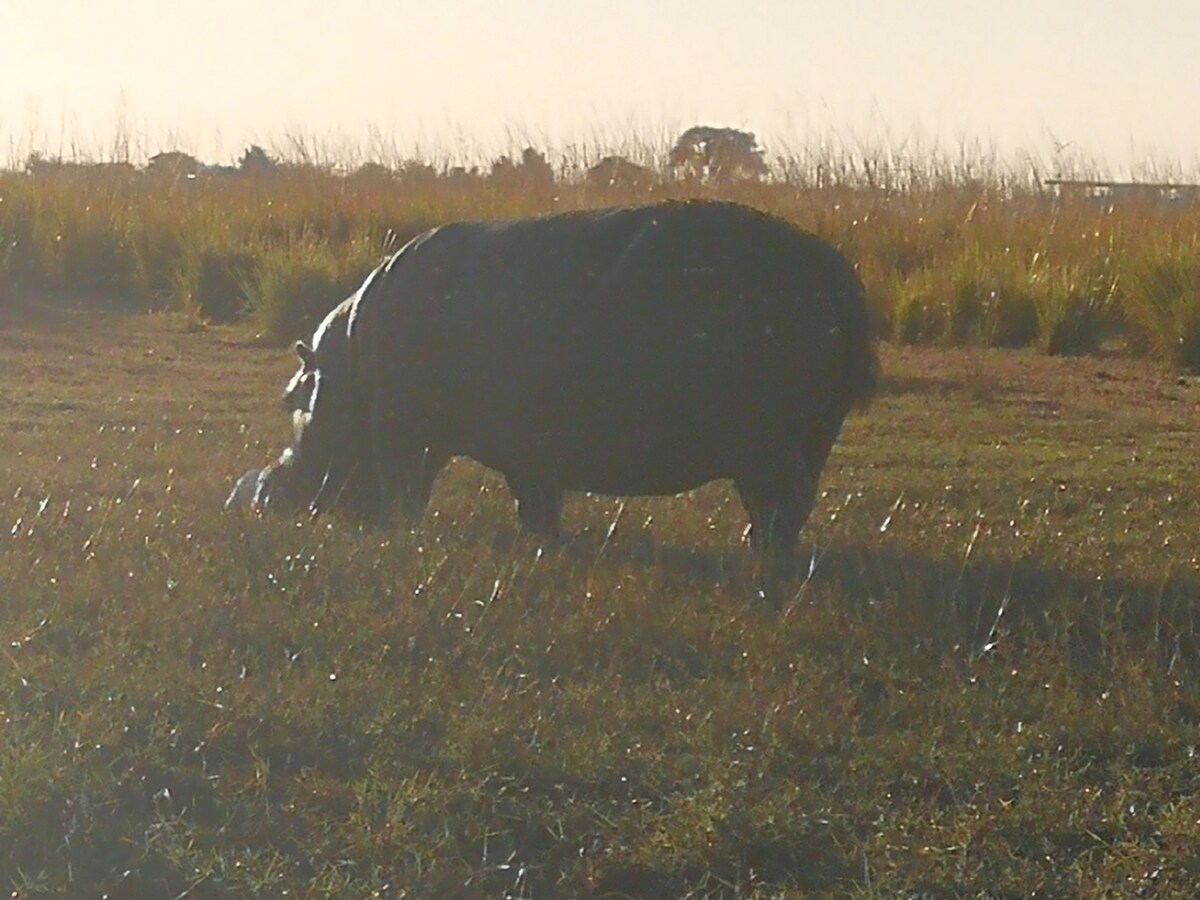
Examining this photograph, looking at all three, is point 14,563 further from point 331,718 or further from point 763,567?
point 763,567

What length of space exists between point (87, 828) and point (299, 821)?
439 mm

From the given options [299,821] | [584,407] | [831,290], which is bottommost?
[299,821]

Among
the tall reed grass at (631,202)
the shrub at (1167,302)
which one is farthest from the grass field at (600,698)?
the tall reed grass at (631,202)

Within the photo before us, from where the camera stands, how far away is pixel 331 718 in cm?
450

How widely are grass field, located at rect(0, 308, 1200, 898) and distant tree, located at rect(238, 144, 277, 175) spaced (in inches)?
481

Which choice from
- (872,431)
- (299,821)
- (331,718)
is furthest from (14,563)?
(872,431)

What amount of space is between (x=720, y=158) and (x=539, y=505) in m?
11.4

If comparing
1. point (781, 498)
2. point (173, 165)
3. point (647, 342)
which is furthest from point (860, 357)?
point (173, 165)

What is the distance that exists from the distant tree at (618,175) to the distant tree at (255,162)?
3894 millimetres

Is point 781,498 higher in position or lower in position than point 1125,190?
lower

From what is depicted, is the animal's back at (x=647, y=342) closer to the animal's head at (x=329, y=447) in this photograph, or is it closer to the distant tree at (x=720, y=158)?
the animal's head at (x=329, y=447)

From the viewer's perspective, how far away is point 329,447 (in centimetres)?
705

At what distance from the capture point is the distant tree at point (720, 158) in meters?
17.2

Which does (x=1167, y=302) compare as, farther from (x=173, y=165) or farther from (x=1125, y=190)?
(x=173, y=165)
